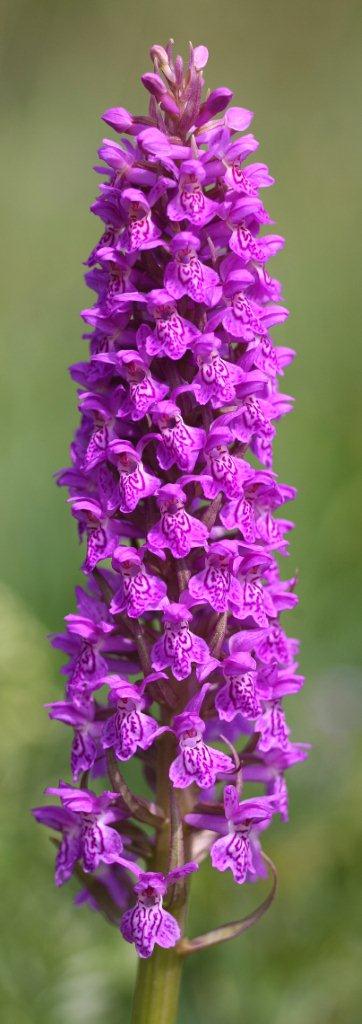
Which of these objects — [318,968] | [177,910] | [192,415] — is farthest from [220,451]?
[318,968]

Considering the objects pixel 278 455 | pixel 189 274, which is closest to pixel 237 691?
pixel 189 274

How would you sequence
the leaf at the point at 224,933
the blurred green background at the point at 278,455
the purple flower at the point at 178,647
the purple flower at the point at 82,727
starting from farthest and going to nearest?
the blurred green background at the point at 278,455, the purple flower at the point at 82,727, the leaf at the point at 224,933, the purple flower at the point at 178,647

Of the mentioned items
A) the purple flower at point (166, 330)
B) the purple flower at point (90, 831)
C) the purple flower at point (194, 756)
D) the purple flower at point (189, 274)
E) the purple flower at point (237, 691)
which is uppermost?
the purple flower at point (189, 274)

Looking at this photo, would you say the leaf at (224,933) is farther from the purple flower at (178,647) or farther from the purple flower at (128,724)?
the purple flower at (178,647)

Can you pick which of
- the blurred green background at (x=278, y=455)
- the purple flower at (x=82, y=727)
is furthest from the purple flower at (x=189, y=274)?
the blurred green background at (x=278, y=455)

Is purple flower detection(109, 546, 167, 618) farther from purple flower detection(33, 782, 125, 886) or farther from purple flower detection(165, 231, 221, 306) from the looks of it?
purple flower detection(165, 231, 221, 306)

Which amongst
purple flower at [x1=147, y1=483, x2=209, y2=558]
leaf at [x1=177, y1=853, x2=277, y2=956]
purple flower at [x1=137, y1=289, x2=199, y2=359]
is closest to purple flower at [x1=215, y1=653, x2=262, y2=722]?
purple flower at [x1=147, y1=483, x2=209, y2=558]
